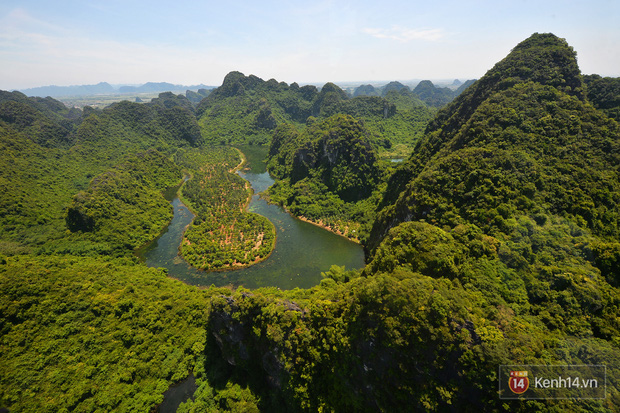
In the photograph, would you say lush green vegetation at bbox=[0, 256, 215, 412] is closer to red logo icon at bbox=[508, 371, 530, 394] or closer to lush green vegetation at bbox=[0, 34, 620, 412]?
lush green vegetation at bbox=[0, 34, 620, 412]

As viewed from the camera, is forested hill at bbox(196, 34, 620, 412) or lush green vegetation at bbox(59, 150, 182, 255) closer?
forested hill at bbox(196, 34, 620, 412)

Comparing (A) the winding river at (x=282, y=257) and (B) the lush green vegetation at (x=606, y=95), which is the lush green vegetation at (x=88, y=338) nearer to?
(A) the winding river at (x=282, y=257)

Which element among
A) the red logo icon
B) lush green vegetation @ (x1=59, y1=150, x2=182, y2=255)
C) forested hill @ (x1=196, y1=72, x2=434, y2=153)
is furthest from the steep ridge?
forested hill @ (x1=196, y1=72, x2=434, y2=153)

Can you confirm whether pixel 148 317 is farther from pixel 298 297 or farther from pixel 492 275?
pixel 492 275

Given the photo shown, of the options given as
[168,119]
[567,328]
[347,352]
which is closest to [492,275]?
[567,328]

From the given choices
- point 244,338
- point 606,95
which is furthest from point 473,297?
point 606,95

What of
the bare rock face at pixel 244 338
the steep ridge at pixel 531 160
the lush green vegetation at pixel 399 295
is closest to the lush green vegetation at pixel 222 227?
the lush green vegetation at pixel 399 295

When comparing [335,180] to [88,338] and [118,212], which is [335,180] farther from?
[88,338]
